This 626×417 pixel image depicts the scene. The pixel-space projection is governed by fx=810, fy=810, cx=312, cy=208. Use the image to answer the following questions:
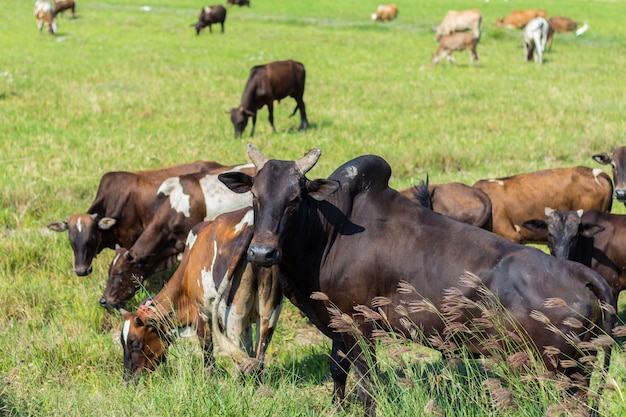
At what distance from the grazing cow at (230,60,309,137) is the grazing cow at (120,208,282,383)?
11086mm

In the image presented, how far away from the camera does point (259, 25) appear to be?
4069 cm

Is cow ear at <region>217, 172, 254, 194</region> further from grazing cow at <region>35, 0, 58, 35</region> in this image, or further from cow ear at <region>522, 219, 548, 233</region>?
grazing cow at <region>35, 0, 58, 35</region>

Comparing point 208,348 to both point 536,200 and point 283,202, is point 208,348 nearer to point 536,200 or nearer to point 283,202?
point 283,202

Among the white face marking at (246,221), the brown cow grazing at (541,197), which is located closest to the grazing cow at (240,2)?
the brown cow grazing at (541,197)

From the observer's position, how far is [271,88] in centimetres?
1862

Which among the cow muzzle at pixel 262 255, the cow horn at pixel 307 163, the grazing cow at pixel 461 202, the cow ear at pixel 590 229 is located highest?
the cow horn at pixel 307 163

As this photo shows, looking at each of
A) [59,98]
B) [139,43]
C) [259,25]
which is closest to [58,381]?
[59,98]

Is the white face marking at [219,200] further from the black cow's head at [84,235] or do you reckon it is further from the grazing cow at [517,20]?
the grazing cow at [517,20]

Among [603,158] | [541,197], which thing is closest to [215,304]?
[541,197]

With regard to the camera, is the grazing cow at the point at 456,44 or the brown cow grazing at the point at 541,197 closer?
the brown cow grazing at the point at 541,197

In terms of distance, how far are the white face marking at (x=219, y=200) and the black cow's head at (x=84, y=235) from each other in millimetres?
1257

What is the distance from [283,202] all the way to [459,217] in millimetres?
4717

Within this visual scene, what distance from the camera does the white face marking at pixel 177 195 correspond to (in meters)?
9.44

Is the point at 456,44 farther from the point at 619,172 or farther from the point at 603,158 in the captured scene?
the point at 619,172
